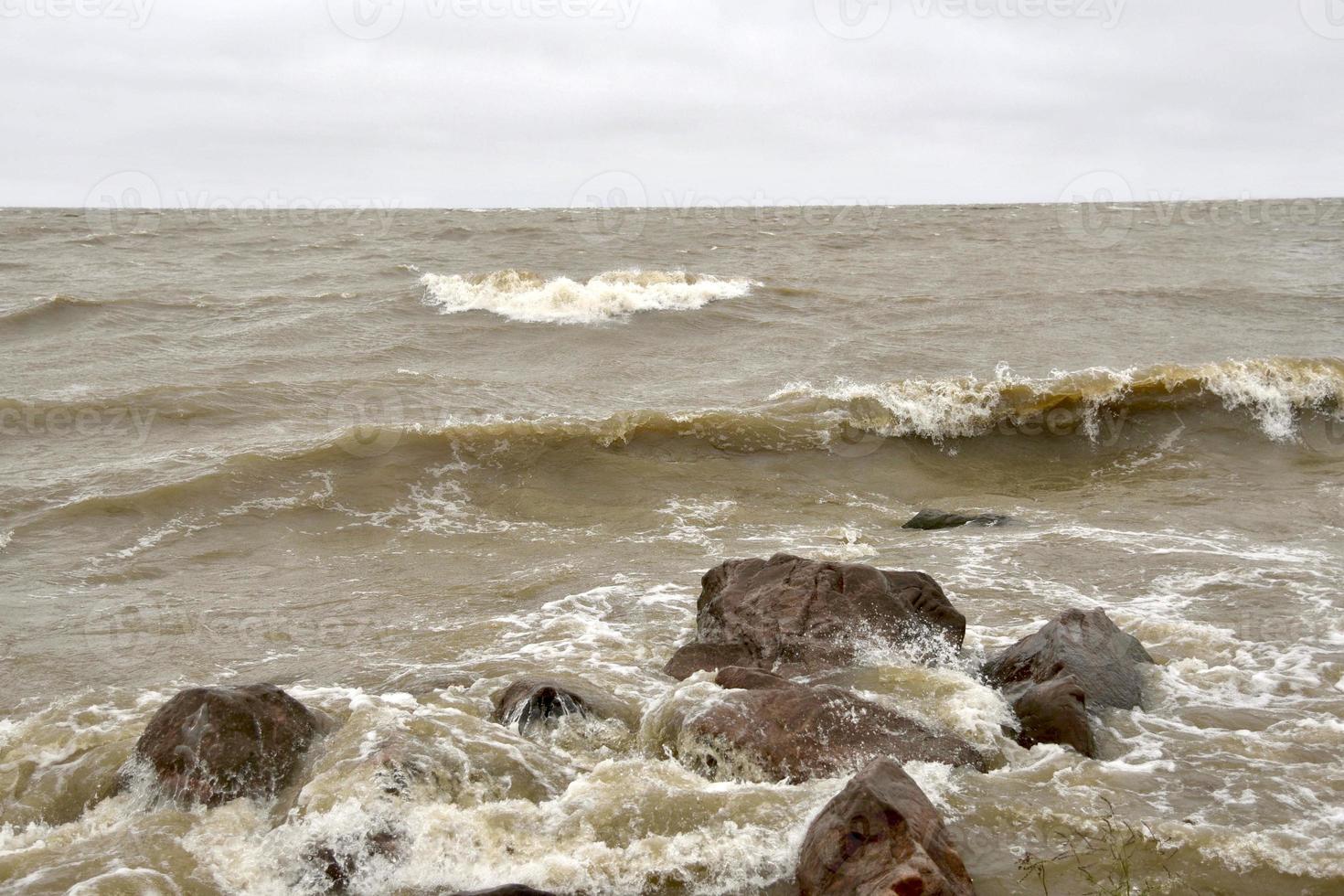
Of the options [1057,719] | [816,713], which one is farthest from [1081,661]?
[816,713]

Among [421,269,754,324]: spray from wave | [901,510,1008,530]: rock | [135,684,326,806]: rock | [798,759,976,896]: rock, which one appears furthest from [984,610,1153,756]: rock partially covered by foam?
[421,269,754,324]: spray from wave

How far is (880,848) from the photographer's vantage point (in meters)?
3.66

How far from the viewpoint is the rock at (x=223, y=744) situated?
4652mm

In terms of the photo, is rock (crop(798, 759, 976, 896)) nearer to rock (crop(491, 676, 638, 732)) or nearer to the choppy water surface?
the choppy water surface

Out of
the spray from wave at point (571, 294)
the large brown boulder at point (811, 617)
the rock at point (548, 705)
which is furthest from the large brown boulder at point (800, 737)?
the spray from wave at point (571, 294)

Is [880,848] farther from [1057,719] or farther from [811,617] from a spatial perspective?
[811,617]

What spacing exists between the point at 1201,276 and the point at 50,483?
21.9 m

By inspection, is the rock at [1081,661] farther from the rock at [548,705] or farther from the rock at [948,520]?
the rock at [948,520]

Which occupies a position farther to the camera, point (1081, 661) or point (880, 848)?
point (1081, 661)

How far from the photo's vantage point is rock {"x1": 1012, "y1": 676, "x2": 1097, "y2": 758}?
5.02 meters

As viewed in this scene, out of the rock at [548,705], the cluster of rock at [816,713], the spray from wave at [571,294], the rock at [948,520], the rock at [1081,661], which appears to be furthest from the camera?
the spray from wave at [571,294]

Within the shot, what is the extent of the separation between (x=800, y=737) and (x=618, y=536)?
14.8 ft

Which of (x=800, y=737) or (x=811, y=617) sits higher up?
(x=811, y=617)

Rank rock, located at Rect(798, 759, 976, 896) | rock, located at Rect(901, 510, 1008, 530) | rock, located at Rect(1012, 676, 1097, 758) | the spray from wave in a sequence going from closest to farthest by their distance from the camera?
1. rock, located at Rect(798, 759, 976, 896)
2. rock, located at Rect(1012, 676, 1097, 758)
3. rock, located at Rect(901, 510, 1008, 530)
4. the spray from wave
